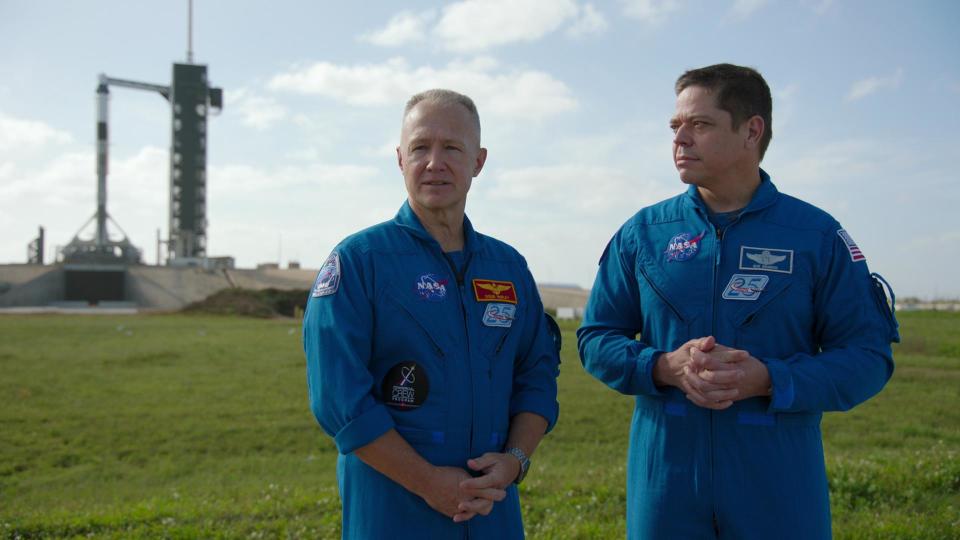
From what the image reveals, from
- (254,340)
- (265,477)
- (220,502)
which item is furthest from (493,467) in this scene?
(254,340)

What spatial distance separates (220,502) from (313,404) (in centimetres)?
403

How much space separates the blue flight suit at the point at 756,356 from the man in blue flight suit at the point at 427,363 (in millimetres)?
449

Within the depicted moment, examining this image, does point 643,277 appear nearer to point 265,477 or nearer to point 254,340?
point 265,477

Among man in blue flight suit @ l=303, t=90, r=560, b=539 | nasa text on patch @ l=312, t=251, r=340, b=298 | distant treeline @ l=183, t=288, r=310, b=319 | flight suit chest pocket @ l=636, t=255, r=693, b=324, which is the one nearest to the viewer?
man in blue flight suit @ l=303, t=90, r=560, b=539

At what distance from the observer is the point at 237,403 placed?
41.6 ft

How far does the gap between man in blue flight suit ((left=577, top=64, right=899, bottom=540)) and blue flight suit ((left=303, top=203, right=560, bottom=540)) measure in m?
0.55

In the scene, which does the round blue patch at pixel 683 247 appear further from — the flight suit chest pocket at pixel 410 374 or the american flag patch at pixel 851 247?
the flight suit chest pocket at pixel 410 374

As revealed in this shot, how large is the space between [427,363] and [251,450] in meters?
7.91

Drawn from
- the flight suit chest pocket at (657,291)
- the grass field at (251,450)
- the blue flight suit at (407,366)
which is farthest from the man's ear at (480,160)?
the grass field at (251,450)

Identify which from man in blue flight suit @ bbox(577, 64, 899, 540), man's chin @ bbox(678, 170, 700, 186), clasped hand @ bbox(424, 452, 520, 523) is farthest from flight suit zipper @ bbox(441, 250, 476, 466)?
man's chin @ bbox(678, 170, 700, 186)

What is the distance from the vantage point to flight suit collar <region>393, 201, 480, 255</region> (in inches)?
112

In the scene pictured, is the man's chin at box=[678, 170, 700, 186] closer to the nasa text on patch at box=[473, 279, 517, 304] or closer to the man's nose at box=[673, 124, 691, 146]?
the man's nose at box=[673, 124, 691, 146]

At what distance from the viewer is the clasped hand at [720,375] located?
2619 millimetres

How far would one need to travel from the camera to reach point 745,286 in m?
2.86
